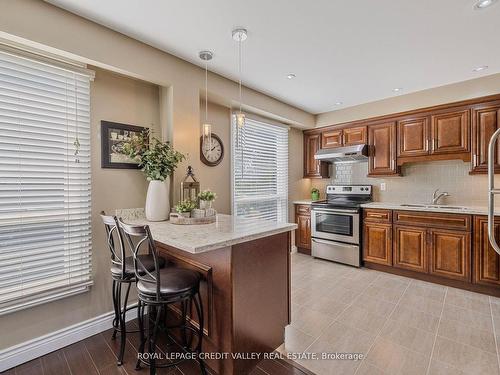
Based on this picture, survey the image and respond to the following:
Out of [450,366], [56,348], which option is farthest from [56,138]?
[450,366]

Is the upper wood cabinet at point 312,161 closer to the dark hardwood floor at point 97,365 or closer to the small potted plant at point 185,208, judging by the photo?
the small potted plant at point 185,208

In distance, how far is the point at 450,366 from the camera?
5.90ft

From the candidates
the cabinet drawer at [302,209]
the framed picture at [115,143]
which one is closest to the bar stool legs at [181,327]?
the framed picture at [115,143]

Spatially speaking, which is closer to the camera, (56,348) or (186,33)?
(56,348)

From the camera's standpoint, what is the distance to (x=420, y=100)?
142 inches

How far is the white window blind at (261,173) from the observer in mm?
3680

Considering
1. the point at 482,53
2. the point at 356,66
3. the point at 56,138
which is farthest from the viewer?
the point at 356,66

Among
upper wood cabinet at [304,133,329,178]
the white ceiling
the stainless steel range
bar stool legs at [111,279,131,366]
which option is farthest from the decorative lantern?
upper wood cabinet at [304,133,329,178]

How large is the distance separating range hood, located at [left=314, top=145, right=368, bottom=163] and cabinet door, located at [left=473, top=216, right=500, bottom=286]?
166cm

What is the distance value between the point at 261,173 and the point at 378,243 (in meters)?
2.04

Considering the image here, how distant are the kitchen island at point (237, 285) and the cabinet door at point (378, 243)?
7.51 feet

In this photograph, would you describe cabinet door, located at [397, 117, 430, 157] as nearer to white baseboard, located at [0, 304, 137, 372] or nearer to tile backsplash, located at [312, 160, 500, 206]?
tile backsplash, located at [312, 160, 500, 206]

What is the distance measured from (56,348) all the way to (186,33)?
2.83 metres

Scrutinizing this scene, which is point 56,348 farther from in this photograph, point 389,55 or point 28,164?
point 389,55
